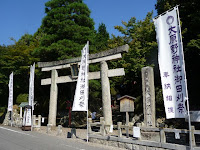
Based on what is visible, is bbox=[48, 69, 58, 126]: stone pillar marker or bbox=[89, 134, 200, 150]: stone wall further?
bbox=[48, 69, 58, 126]: stone pillar marker

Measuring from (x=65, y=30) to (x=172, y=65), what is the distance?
43.9 ft

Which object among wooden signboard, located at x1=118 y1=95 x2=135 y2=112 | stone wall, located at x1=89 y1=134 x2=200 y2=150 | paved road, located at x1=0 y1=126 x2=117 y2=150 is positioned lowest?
paved road, located at x1=0 y1=126 x2=117 y2=150

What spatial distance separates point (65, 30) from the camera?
60.6 ft

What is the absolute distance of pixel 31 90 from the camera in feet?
54.2

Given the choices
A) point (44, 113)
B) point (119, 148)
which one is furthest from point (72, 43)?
point (119, 148)

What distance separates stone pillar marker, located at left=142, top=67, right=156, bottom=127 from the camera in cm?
1048

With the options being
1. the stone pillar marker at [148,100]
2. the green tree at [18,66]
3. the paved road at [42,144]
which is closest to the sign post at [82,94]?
the paved road at [42,144]

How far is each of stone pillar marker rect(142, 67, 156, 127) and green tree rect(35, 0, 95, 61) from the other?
8.97 meters

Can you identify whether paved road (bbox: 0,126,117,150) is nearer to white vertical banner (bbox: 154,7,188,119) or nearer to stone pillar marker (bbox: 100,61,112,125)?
stone pillar marker (bbox: 100,61,112,125)

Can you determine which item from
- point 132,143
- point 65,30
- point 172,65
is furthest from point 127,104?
point 65,30

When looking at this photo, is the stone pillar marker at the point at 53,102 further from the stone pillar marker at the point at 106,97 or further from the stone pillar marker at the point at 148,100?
the stone pillar marker at the point at 148,100

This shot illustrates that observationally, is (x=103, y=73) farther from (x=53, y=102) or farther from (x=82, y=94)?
(x=53, y=102)

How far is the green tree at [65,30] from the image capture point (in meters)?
18.3

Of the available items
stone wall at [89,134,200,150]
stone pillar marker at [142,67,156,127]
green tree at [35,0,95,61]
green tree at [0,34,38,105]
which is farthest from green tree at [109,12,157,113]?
green tree at [0,34,38,105]
